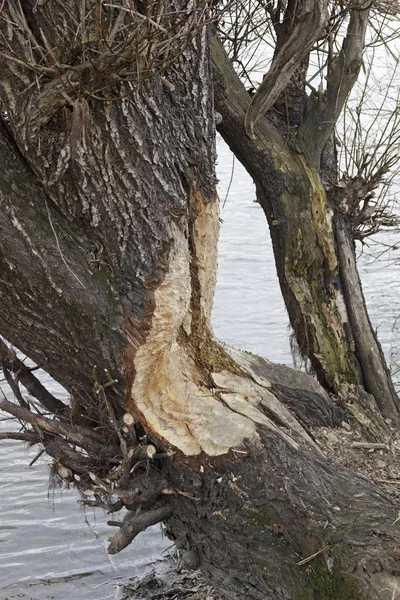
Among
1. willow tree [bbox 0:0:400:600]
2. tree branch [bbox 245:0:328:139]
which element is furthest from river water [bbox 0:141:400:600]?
tree branch [bbox 245:0:328:139]

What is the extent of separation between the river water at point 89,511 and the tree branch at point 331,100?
1.61 meters

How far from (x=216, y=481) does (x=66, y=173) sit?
4.65 ft

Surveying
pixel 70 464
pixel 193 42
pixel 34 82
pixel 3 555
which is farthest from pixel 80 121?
pixel 3 555

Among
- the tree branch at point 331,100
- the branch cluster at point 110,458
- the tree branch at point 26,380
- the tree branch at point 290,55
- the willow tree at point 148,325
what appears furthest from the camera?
the tree branch at point 331,100

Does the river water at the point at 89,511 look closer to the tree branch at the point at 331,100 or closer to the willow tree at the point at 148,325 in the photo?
the willow tree at the point at 148,325

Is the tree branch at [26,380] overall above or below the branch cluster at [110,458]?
above

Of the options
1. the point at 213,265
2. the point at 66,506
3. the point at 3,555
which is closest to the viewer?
the point at 213,265

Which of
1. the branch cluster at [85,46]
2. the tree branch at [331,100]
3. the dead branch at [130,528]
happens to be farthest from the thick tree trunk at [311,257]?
the branch cluster at [85,46]

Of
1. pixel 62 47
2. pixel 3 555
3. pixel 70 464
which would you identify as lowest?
pixel 3 555

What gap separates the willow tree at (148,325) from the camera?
9.72 ft

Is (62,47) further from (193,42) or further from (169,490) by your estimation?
(169,490)

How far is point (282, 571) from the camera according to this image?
3.44 meters

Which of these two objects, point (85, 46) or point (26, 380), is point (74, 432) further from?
point (85, 46)

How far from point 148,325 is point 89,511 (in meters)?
3.13
